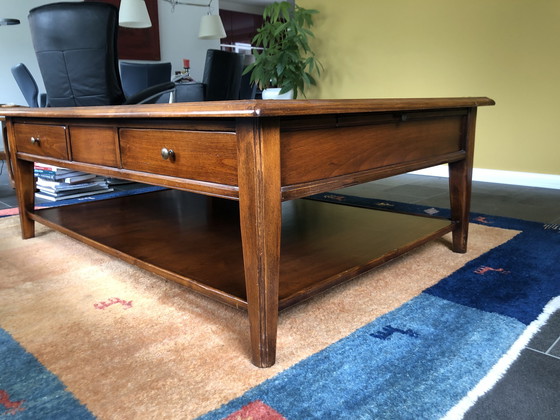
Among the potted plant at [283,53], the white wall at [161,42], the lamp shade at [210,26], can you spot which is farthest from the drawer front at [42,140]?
the lamp shade at [210,26]

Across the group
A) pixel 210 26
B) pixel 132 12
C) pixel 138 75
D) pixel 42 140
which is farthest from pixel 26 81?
pixel 42 140

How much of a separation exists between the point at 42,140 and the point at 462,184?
4.45 feet

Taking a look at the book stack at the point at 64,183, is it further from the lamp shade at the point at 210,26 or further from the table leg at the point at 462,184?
the lamp shade at the point at 210,26

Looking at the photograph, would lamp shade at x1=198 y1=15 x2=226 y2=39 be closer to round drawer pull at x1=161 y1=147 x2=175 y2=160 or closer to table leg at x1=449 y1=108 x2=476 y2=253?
table leg at x1=449 y1=108 x2=476 y2=253

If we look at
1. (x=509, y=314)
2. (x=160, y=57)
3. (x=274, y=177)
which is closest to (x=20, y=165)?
(x=274, y=177)

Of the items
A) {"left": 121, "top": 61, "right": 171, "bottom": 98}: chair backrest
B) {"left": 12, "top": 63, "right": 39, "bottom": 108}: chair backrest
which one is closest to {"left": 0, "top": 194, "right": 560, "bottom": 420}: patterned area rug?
{"left": 12, "top": 63, "right": 39, "bottom": 108}: chair backrest

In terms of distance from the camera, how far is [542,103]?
2604 millimetres

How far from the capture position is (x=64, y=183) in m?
2.38

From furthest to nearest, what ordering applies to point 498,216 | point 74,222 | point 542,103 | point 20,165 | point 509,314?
1. point 542,103
2. point 498,216
3. point 20,165
4. point 74,222
5. point 509,314

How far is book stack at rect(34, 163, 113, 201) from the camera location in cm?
235

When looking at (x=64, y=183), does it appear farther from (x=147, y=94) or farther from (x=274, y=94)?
(x=274, y=94)

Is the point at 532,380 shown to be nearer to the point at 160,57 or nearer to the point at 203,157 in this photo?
the point at 203,157

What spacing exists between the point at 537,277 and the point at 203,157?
38.8 inches

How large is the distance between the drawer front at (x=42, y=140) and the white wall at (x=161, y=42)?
390 centimetres
